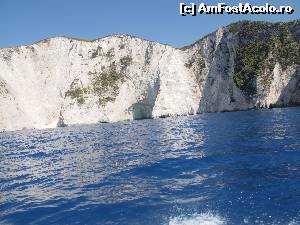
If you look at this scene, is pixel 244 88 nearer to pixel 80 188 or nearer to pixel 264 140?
pixel 264 140

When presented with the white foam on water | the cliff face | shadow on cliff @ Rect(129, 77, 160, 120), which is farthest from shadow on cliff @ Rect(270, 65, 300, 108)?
the white foam on water

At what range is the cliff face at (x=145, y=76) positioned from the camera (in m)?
109

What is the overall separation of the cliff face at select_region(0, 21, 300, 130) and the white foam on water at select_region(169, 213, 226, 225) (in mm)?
94968

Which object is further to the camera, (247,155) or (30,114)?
(30,114)

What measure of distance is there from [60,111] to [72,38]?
27.1m

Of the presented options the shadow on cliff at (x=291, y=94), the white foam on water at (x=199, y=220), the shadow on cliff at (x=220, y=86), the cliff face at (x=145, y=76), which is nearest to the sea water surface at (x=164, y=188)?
the white foam on water at (x=199, y=220)

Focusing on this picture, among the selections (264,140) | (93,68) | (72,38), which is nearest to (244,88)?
(93,68)

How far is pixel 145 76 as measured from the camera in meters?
125

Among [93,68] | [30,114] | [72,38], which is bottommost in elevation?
[30,114]

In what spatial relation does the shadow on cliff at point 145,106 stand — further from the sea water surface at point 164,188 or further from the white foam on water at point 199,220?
the white foam on water at point 199,220

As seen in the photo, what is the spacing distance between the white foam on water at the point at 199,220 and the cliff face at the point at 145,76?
95.0m

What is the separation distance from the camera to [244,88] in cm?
10825

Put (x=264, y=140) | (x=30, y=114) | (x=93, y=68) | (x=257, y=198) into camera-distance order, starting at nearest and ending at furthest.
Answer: (x=257, y=198) → (x=264, y=140) → (x=30, y=114) → (x=93, y=68)

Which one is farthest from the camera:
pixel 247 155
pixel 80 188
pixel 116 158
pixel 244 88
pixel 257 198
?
pixel 244 88
